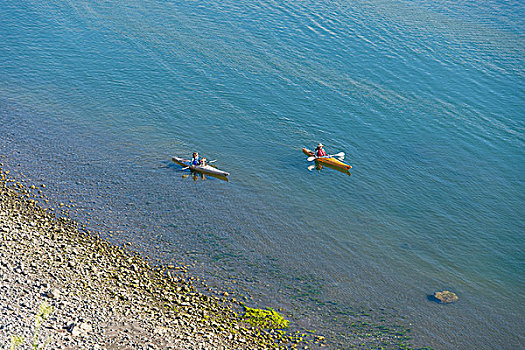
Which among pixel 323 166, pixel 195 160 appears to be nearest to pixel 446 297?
pixel 323 166

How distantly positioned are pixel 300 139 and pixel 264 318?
913 inches

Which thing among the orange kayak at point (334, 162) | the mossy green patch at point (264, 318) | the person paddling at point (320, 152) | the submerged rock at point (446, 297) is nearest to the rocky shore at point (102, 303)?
the mossy green patch at point (264, 318)

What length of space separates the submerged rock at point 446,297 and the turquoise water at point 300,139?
684 mm

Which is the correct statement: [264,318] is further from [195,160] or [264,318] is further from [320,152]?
[320,152]

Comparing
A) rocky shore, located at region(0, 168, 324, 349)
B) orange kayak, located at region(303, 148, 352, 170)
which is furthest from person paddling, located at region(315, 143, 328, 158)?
rocky shore, located at region(0, 168, 324, 349)

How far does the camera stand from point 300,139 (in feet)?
173

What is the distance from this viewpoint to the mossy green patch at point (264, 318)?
33.3m

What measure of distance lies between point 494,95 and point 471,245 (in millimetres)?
25466

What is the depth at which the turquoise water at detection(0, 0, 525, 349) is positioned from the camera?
38.4 metres

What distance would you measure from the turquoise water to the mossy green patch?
0.98 metres

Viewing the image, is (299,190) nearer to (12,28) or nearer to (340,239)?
(340,239)

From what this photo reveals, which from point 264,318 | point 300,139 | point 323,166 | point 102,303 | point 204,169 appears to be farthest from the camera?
point 300,139

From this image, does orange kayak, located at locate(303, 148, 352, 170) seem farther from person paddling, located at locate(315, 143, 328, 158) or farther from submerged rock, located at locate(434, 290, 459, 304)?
submerged rock, located at locate(434, 290, 459, 304)

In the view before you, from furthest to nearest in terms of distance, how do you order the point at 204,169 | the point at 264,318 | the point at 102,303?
the point at 204,169
the point at 264,318
the point at 102,303
